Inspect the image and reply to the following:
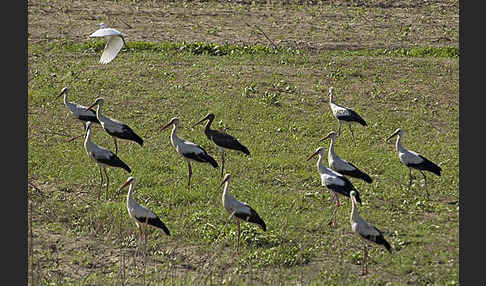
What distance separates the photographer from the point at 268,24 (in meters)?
23.3

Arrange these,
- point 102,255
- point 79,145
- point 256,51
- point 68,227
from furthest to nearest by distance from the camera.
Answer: point 256,51 < point 79,145 < point 68,227 < point 102,255

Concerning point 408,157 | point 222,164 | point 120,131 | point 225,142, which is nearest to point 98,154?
point 120,131

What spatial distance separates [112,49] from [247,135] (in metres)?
2.92

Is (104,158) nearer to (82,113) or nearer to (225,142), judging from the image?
(225,142)

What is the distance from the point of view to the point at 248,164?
1280 cm

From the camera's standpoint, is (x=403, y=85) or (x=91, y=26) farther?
(x=91, y=26)

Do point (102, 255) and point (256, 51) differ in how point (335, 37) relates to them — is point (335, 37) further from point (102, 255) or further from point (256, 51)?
point (102, 255)

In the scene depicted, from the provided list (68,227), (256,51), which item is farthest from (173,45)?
(68,227)

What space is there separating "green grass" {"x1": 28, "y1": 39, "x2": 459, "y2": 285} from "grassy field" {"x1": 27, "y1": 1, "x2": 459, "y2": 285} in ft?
0.12

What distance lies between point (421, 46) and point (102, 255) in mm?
13690

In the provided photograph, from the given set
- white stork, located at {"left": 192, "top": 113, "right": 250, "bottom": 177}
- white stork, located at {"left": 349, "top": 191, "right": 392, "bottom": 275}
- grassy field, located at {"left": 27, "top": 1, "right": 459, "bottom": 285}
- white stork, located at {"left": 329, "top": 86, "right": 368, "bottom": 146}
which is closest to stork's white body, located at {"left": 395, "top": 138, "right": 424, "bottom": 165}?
grassy field, located at {"left": 27, "top": 1, "right": 459, "bottom": 285}

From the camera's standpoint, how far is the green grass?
370 inches

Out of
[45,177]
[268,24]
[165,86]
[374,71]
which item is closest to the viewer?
[45,177]

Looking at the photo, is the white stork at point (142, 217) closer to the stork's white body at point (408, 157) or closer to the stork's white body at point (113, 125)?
the stork's white body at point (113, 125)
